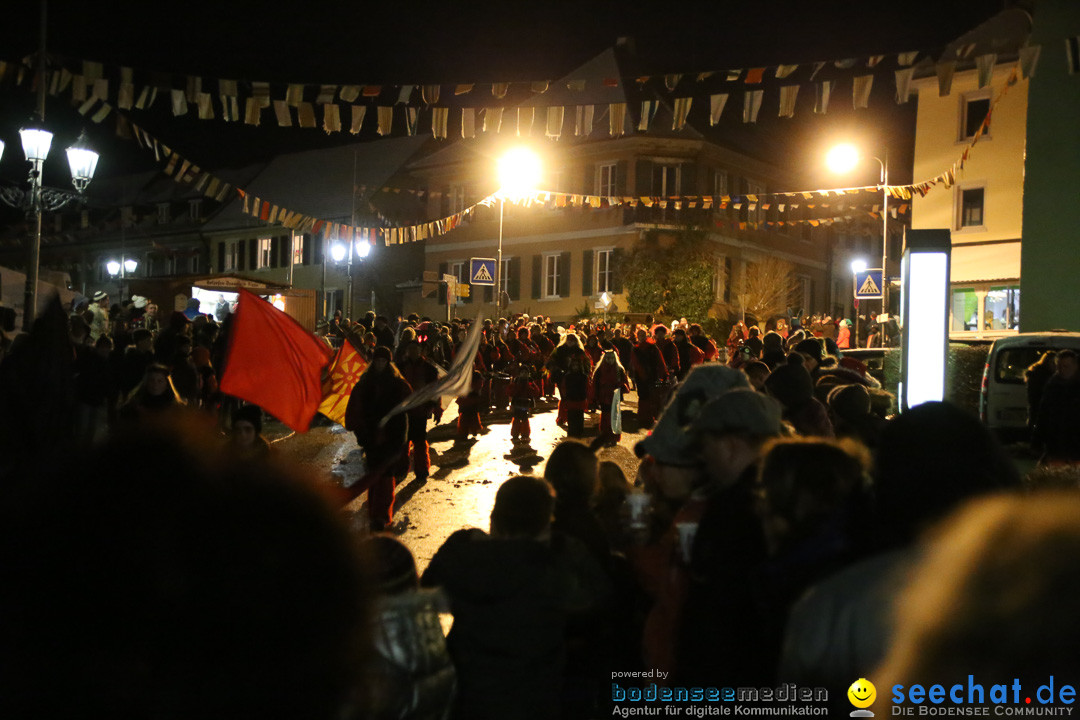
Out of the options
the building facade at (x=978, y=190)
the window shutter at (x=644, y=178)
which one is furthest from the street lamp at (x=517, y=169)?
the building facade at (x=978, y=190)

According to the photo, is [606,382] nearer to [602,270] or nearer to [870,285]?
[870,285]

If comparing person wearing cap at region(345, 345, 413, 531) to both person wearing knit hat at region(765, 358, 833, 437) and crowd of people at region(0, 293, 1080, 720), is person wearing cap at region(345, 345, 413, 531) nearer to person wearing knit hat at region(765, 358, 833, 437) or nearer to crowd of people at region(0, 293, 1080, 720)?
crowd of people at region(0, 293, 1080, 720)

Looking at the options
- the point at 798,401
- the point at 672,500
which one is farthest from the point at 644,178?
the point at 672,500

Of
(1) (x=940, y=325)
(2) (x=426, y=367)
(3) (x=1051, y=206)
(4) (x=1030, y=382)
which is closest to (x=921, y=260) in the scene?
(1) (x=940, y=325)

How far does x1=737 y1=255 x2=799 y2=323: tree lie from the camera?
4328 centimetres

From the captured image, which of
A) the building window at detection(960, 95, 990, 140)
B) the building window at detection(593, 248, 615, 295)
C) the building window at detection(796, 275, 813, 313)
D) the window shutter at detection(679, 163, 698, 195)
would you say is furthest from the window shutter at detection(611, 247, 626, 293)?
the building window at detection(960, 95, 990, 140)

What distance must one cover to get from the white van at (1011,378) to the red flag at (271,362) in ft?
34.1

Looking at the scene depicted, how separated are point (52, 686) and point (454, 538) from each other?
8.46 ft

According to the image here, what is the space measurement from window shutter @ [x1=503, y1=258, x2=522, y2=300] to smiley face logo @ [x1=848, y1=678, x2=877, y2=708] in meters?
45.2

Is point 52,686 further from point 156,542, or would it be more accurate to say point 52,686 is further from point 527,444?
point 527,444

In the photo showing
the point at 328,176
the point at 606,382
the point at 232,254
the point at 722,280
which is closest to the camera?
the point at 606,382

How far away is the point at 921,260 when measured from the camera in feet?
28.9

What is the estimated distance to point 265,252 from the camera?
5809cm

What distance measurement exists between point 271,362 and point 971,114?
3017 cm
